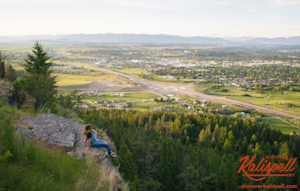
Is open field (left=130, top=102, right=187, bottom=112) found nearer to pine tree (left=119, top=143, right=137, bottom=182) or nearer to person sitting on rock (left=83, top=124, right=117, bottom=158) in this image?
pine tree (left=119, top=143, right=137, bottom=182)

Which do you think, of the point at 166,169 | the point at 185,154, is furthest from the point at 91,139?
the point at 185,154

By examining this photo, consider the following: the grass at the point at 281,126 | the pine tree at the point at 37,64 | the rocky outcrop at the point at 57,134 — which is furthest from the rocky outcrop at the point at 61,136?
the grass at the point at 281,126

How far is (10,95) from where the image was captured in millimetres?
14969

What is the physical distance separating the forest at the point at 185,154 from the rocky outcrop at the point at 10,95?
6.21 metres

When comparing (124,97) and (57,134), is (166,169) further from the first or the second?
(124,97)

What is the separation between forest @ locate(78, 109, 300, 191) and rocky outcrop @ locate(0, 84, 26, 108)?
6.21 m

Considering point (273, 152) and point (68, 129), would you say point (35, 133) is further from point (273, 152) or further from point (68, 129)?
point (273, 152)

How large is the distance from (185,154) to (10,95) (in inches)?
1103

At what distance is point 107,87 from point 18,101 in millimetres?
80102

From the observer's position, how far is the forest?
2377 centimetres

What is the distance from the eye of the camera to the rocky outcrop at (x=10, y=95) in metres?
14.2

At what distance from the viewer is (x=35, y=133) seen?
9156 mm

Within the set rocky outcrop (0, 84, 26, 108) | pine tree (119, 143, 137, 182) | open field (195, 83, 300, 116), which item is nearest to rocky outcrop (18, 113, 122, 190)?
rocky outcrop (0, 84, 26, 108)

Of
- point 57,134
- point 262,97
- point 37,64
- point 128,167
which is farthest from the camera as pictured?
point 262,97
